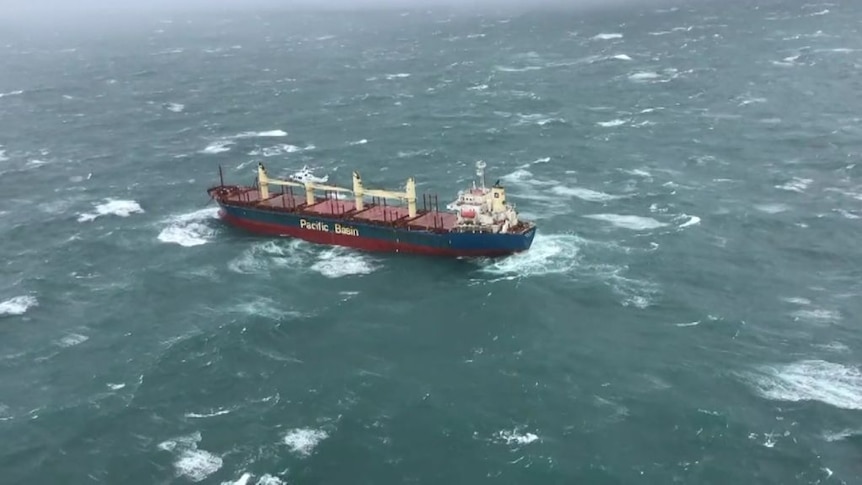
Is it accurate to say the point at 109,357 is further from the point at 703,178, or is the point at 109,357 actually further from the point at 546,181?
the point at 703,178

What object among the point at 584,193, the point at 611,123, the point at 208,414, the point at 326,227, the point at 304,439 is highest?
the point at 611,123

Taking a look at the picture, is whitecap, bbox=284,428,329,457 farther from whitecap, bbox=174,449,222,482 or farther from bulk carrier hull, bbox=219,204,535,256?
bulk carrier hull, bbox=219,204,535,256

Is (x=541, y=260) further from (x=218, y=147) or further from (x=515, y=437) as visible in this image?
(x=218, y=147)

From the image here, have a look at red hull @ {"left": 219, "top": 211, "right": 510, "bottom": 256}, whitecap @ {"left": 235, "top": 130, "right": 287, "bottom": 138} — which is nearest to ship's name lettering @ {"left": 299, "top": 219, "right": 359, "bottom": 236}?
red hull @ {"left": 219, "top": 211, "right": 510, "bottom": 256}

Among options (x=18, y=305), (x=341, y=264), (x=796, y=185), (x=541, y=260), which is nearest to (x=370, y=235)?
(x=341, y=264)

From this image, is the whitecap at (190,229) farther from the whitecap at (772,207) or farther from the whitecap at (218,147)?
the whitecap at (772,207)

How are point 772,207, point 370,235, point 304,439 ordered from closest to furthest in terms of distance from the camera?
point 304,439, point 370,235, point 772,207

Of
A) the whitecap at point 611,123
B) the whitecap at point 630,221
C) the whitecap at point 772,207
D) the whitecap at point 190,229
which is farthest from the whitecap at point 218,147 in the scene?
the whitecap at point 772,207

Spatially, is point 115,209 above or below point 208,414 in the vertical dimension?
above

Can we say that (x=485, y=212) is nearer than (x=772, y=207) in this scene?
Yes
